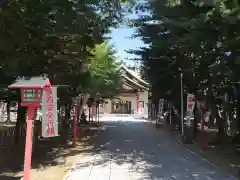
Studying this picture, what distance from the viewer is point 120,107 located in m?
66.1

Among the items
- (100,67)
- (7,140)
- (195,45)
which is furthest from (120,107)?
(195,45)

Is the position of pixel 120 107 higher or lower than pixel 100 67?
lower

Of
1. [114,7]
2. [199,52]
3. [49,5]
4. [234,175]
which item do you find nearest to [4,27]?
[49,5]

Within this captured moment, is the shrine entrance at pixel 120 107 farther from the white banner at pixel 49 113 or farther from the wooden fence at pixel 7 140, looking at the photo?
the white banner at pixel 49 113

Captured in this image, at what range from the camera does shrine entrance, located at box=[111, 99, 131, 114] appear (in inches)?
2566

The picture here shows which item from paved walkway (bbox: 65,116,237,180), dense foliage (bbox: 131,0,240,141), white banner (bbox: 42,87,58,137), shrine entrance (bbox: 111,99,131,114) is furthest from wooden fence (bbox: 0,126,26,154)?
shrine entrance (bbox: 111,99,131,114)

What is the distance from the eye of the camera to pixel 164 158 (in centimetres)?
1628

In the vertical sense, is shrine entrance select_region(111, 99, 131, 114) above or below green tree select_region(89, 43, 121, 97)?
below

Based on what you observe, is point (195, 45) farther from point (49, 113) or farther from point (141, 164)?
point (49, 113)

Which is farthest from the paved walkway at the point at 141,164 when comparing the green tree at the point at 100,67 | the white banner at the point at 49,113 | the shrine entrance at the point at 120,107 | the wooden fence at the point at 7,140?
the shrine entrance at the point at 120,107

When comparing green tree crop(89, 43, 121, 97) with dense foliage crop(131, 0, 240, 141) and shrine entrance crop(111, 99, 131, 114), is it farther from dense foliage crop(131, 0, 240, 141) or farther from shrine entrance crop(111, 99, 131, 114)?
shrine entrance crop(111, 99, 131, 114)

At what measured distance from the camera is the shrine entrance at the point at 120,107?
65.2m

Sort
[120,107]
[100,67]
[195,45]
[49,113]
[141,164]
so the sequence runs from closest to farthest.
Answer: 1. [49,113]
2. [195,45]
3. [141,164]
4. [100,67]
5. [120,107]

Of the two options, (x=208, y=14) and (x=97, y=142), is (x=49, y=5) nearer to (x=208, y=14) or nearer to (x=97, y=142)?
(x=208, y=14)
